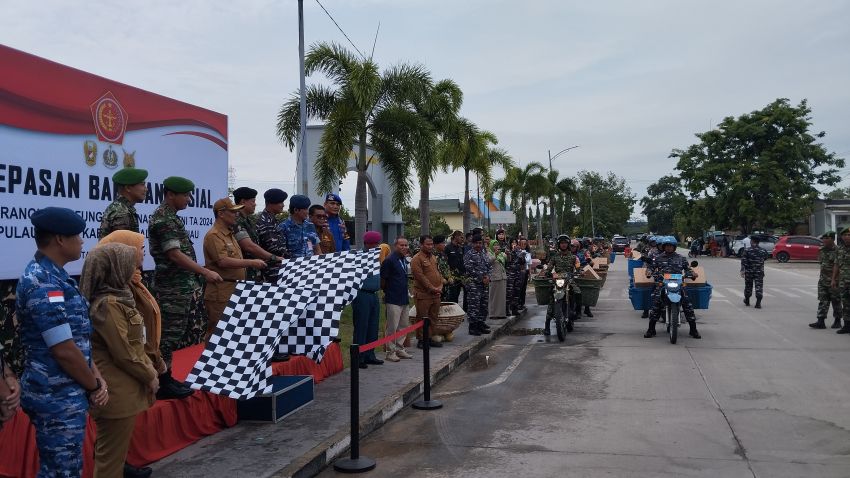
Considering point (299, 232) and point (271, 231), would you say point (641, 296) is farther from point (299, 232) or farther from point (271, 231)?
point (271, 231)

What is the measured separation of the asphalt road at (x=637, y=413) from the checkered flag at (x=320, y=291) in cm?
104

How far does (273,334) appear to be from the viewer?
5.65m

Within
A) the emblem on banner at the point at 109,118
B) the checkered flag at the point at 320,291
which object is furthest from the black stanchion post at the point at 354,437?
the emblem on banner at the point at 109,118

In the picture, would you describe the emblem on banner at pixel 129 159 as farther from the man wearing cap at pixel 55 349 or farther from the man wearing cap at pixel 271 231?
the man wearing cap at pixel 55 349

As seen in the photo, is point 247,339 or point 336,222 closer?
point 247,339

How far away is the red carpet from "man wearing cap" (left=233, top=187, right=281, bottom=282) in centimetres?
109

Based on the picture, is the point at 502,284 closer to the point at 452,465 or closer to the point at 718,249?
the point at 452,465

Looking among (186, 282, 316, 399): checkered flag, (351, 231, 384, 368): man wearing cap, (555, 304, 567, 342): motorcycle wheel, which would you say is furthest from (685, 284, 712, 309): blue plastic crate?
(186, 282, 316, 399): checkered flag

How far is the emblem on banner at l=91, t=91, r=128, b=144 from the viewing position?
22.0ft

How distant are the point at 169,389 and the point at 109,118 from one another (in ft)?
10.2

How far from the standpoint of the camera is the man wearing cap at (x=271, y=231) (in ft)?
23.1

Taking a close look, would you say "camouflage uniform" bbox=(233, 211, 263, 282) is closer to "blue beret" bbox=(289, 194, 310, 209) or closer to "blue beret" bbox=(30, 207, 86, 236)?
"blue beret" bbox=(289, 194, 310, 209)

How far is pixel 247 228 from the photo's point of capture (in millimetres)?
6789

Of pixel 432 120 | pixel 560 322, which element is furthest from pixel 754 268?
pixel 432 120
